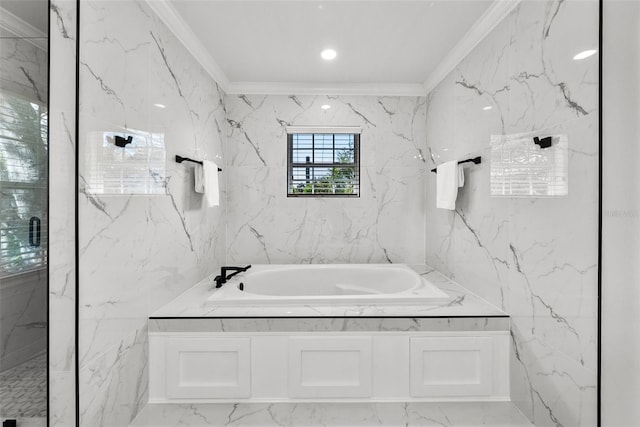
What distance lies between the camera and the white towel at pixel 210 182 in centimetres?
244

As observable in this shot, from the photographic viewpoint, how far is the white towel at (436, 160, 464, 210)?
237 cm

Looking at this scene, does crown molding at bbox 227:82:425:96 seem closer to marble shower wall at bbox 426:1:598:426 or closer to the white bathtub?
marble shower wall at bbox 426:1:598:426

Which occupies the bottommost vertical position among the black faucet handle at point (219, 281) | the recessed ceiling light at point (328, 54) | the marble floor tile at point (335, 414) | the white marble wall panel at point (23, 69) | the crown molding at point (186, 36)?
the marble floor tile at point (335, 414)

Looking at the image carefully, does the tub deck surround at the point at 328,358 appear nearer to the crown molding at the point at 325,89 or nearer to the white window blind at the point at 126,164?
the white window blind at the point at 126,164

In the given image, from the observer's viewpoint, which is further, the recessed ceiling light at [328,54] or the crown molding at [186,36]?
the recessed ceiling light at [328,54]

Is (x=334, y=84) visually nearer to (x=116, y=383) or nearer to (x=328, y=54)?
(x=328, y=54)

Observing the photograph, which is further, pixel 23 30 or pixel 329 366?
pixel 329 366

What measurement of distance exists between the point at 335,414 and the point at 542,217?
1464mm

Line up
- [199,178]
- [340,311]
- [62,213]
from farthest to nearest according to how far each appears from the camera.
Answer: [199,178] → [340,311] → [62,213]

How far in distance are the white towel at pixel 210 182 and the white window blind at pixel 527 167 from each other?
77.9 inches

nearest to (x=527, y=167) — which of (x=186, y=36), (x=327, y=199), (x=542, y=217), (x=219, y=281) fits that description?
(x=542, y=217)

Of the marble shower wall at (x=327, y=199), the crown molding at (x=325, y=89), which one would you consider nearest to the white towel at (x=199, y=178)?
the marble shower wall at (x=327, y=199)

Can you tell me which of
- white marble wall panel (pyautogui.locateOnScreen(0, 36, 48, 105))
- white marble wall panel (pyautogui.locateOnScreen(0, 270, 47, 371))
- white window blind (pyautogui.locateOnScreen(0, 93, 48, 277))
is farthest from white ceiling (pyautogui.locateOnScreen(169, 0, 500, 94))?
white marble wall panel (pyautogui.locateOnScreen(0, 270, 47, 371))

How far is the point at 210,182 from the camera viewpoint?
2.50 metres
